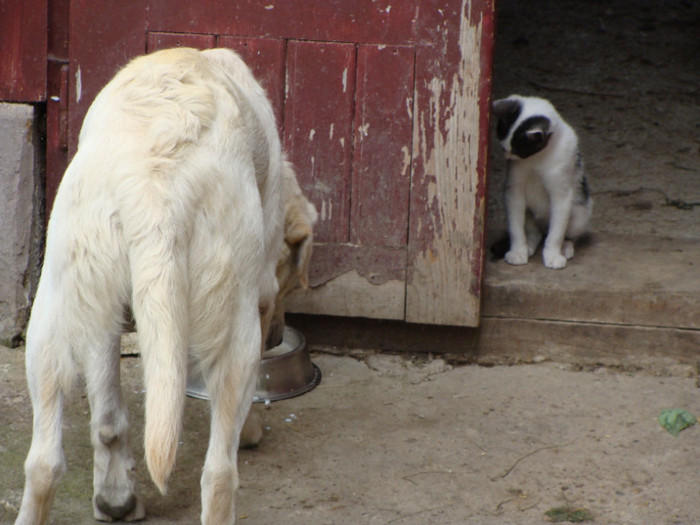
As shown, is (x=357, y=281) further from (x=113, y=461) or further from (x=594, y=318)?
(x=113, y=461)

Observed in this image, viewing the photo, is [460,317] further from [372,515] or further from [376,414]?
[372,515]

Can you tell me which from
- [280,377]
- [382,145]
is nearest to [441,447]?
[280,377]

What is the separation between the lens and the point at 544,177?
17.2 feet

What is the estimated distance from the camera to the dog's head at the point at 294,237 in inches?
150

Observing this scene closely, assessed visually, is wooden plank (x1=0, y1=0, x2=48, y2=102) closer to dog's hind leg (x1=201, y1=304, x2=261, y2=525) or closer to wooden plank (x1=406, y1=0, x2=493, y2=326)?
wooden plank (x1=406, y1=0, x2=493, y2=326)

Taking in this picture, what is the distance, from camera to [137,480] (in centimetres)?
347

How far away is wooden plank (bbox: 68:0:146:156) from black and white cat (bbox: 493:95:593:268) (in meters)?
2.09

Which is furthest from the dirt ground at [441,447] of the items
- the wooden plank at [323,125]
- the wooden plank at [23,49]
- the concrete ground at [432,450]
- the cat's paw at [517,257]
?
the wooden plank at [23,49]

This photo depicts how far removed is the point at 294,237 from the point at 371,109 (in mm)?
1062

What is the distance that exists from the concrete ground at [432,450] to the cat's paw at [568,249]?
2.62 ft

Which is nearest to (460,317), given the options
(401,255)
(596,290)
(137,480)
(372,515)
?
(401,255)

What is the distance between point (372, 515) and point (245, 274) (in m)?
1.20

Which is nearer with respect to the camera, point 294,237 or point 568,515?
point 568,515

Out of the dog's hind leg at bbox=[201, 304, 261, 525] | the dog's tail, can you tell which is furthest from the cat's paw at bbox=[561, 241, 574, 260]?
the dog's tail
